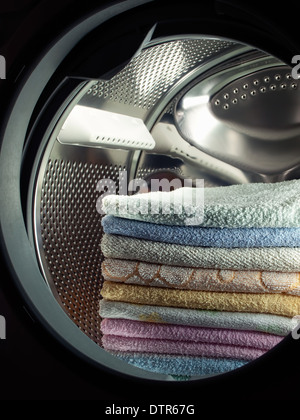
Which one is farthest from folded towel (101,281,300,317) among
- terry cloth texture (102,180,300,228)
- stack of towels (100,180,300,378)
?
terry cloth texture (102,180,300,228)

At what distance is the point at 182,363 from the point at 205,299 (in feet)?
0.37

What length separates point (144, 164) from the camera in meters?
0.99

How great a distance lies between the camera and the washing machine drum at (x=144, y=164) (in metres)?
0.55

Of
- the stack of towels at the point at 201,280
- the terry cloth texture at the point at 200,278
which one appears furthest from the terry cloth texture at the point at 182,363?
the terry cloth texture at the point at 200,278

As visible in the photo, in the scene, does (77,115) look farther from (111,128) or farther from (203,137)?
(203,137)

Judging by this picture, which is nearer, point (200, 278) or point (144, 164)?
point (200, 278)

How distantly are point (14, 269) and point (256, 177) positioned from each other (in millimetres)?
549

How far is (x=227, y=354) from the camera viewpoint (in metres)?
0.70

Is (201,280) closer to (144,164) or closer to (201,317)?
(201,317)

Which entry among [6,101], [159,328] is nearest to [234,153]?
[159,328]

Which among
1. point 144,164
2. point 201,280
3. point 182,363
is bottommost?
point 182,363

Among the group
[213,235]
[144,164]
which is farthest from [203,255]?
[144,164]

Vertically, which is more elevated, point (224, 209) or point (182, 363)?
point (224, 209)

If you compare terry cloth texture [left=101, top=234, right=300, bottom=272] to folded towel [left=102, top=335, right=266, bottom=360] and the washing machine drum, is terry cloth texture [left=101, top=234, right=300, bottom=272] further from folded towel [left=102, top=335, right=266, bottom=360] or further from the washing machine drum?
folded towel [left=102, top=335, right=266, bottom=360]
